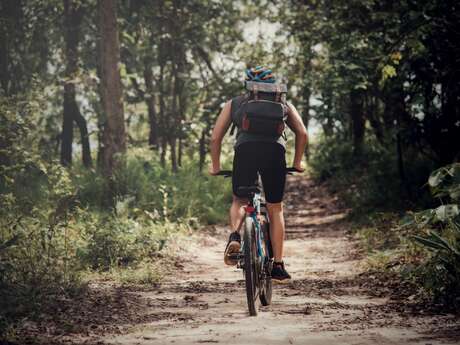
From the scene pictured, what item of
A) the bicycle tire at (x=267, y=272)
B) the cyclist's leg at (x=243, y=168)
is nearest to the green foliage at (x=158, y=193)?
the bicycle tire at (x=267, y=272)

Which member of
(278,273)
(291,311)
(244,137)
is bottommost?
(291,311)

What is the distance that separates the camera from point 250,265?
6.14 m

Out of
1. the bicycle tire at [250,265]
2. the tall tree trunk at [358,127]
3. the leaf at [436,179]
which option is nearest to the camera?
the bicycle tire at [250,265]

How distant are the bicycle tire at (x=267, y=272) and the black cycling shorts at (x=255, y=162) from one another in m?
0.59

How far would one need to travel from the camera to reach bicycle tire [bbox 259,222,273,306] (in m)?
6.72

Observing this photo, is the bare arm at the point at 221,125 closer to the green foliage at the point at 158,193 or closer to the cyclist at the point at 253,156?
the cyclist at the point at 253,156

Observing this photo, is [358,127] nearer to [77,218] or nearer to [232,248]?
[77,218]

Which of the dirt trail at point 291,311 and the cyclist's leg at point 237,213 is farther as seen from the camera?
the cyclist's leg at point 237,213

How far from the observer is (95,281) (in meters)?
8.07

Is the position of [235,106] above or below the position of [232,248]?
above

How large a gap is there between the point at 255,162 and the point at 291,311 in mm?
1490

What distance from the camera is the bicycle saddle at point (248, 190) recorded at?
6520mm

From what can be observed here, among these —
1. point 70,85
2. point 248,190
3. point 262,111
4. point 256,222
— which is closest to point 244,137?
point 262,111

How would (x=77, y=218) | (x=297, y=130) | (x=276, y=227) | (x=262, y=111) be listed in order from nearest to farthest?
(x=262, y=111) → (x=297, y=130) → (x=276, y=227) → (x=77, y=218)
